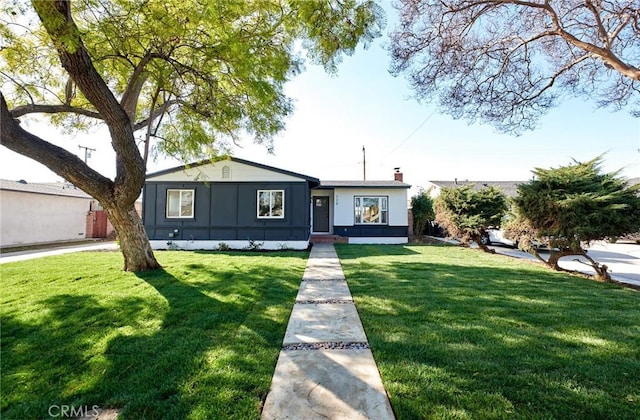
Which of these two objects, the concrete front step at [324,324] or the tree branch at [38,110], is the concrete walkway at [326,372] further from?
the tree branch at [38,110]

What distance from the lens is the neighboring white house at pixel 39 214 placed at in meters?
12.2

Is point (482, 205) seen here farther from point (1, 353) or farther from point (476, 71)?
point (1, 353)

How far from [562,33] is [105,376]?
28.3 feet

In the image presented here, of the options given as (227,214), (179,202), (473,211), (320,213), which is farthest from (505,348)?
(320,213)

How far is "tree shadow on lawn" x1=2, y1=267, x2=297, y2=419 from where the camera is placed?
2.09 metres

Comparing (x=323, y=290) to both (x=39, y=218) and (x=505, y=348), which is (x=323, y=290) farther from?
(x=39, y=218)

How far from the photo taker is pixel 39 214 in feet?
45.3

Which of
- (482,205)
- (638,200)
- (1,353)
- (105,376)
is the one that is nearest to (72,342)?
(1,353)

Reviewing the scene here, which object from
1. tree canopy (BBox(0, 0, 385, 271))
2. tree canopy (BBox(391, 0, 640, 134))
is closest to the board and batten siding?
tree canopy (BBox(0, 0, 385, 271))

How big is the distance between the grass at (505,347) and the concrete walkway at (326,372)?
6.1 inches

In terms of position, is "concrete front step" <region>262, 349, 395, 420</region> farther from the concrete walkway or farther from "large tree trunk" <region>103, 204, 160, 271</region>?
"large tree trunk" <region>103, 204, 160, 271</region>

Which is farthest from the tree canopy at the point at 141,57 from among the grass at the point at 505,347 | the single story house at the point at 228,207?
the single story house at the point at 228,207

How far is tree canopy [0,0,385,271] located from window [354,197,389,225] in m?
8.57

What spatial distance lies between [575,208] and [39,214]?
2070cm
